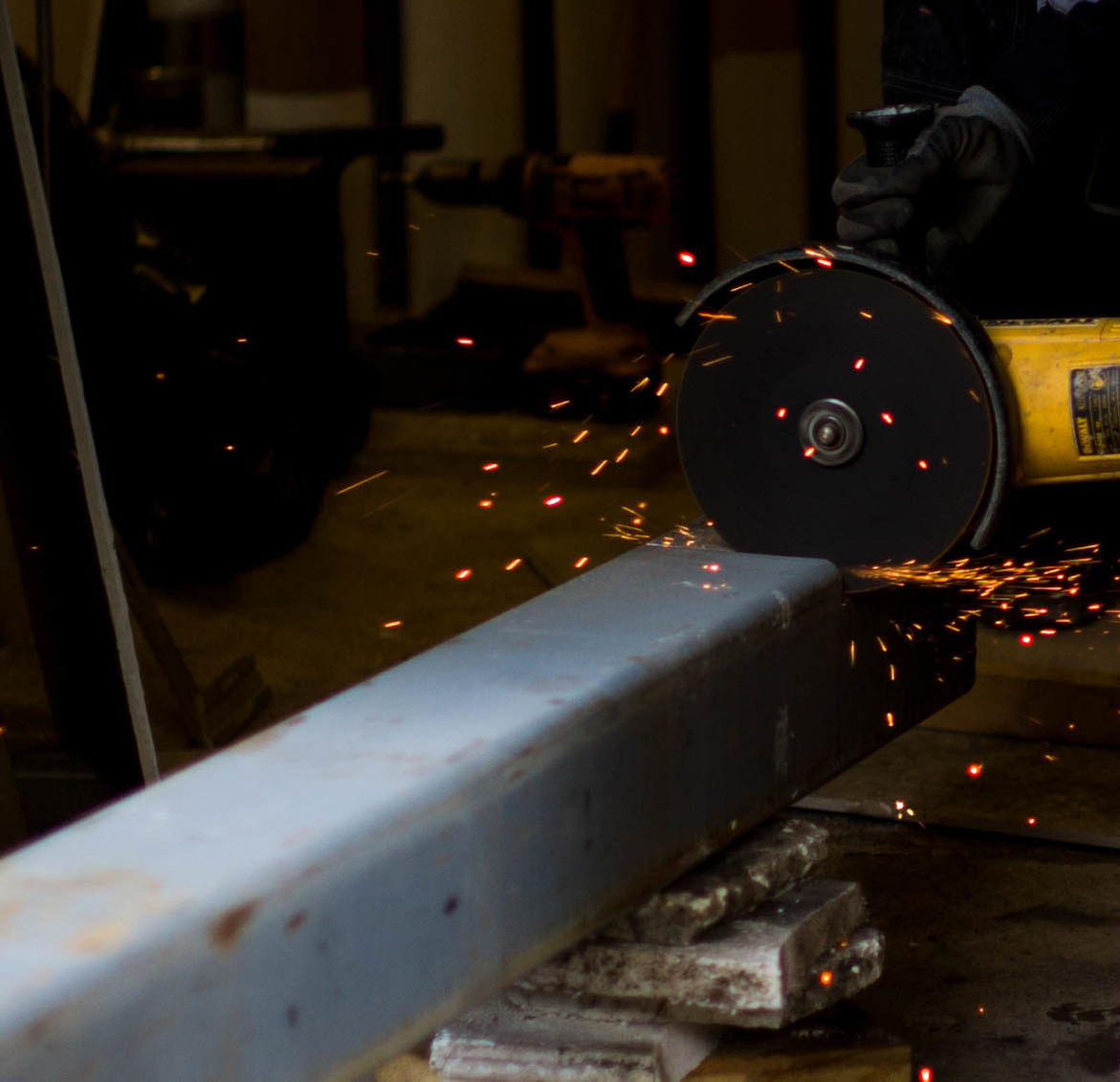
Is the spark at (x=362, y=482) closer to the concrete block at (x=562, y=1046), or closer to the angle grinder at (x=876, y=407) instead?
the angle grinder at (x=876, y=407)

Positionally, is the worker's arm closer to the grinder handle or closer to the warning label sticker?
the grinder handle

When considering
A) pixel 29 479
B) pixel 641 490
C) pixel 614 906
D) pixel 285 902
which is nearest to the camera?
pixel 285 902

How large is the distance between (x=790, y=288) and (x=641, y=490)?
3.09 meters

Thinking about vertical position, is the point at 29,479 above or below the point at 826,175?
below

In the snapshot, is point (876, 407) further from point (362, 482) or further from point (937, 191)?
point (362, 482)

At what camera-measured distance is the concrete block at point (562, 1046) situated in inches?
67.4

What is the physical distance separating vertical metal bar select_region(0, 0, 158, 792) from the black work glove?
1196 mm

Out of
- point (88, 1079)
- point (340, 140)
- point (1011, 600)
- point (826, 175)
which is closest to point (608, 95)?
point (826, 175)

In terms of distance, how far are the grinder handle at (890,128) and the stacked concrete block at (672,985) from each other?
2.69 feet

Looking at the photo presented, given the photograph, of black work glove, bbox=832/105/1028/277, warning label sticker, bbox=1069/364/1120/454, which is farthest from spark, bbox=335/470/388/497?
warning label sticker, bbox=1069/364/1120/454

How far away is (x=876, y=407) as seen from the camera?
1.86 meters

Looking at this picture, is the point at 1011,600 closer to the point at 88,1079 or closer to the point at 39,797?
the point at 39,797

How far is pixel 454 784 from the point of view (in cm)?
133

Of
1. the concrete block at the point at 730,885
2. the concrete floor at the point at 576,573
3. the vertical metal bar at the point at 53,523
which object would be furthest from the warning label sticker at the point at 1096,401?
the vertical metal bar at the point at 53,523
